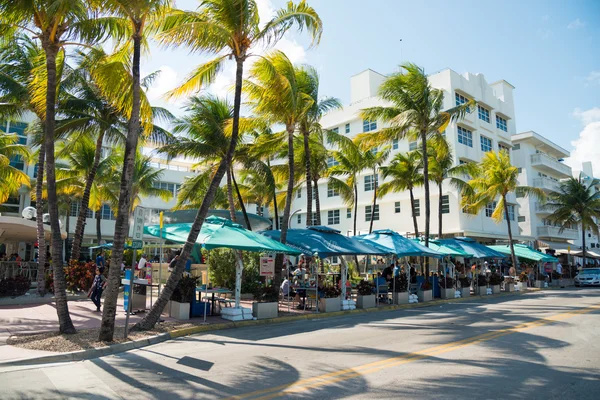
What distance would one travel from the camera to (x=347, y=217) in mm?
43750

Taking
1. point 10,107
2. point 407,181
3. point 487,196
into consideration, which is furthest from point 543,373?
point 487,196

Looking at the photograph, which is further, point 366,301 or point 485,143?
point 485,143

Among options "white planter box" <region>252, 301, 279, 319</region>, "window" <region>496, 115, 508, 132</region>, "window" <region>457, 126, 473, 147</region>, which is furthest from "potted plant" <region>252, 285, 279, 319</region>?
"window" <region>496, 115, 508, 132</region>

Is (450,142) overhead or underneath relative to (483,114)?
underneath

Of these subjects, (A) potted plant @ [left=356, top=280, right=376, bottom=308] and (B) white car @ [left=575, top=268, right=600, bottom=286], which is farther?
(B) white car @ [left=575, top=268, right=600, bottom=286]

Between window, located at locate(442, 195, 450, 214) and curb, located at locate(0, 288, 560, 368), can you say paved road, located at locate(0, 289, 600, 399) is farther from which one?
window, located at locate(442, 195, 450, 214)

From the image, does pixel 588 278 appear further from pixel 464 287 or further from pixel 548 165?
pixel 548 165

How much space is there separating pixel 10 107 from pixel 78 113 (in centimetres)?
240

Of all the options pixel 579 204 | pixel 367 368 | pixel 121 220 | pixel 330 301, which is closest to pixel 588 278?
pixel 579 204

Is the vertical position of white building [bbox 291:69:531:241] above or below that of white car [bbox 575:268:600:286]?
above

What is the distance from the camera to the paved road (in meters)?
5.95

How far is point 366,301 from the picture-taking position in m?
17.1

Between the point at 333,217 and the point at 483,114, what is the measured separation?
17358mm

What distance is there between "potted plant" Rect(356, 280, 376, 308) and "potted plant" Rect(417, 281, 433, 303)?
358 centimetres
